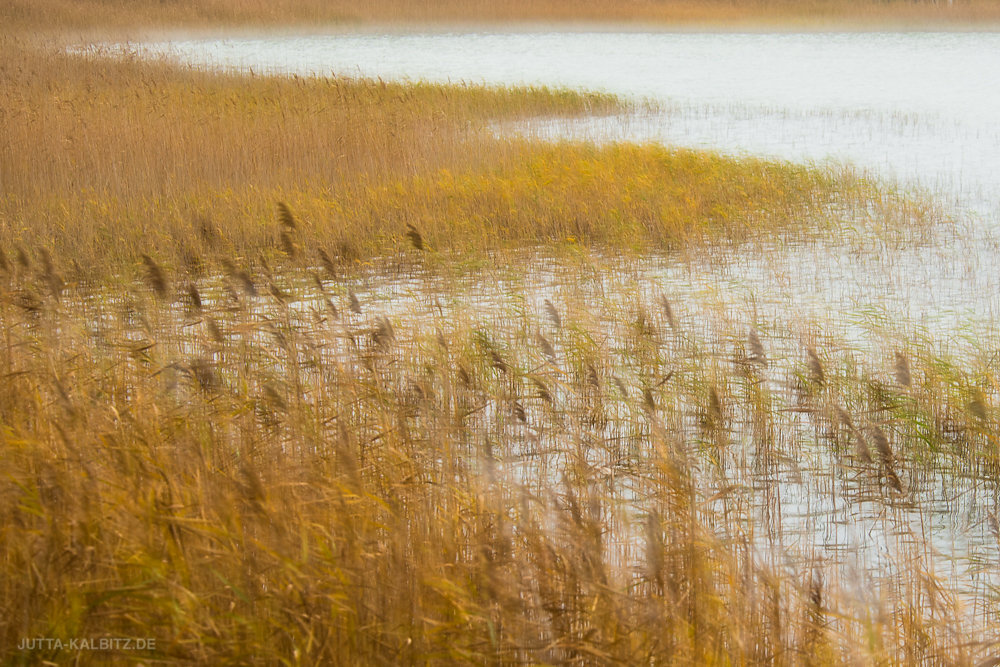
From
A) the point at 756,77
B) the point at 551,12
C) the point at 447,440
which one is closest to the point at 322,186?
the point at 447,440

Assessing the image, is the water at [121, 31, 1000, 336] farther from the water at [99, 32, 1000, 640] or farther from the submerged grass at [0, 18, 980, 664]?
the submerged grass at [0, 18, 980, 664]

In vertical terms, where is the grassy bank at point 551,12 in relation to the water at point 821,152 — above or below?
above

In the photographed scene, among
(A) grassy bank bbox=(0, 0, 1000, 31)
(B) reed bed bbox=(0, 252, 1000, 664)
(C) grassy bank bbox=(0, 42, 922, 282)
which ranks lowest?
(B) reed bed bbox=(0, 252, 1000, 664)

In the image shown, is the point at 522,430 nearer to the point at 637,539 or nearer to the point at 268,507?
the point at 637,539

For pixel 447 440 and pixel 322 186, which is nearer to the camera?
pixel 447 440

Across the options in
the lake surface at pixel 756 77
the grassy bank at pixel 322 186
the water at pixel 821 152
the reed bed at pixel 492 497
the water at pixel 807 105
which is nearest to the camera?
the reed bed at pixel 492 497

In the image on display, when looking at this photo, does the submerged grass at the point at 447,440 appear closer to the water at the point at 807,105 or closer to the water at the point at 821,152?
the water at the point at 821,152

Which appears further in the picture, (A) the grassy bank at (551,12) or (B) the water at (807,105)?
(A) the grassy bank at (551,12)

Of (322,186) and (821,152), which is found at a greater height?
(322,186)

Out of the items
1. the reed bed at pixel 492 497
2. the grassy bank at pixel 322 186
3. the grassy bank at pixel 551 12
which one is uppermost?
the grassy bank at pixel 551 12

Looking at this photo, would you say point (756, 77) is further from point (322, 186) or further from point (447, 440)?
point (447, 440)

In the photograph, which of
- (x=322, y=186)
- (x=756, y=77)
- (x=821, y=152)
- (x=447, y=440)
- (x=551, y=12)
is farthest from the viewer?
(x=551, y=12)

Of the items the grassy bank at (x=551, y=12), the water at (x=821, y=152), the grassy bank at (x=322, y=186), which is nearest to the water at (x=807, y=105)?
the water at (x=821, y=152)

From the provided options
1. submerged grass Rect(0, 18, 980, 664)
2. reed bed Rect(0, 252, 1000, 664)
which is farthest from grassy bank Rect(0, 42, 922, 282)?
reed bed Rect(0, 252, 1000, 664)
